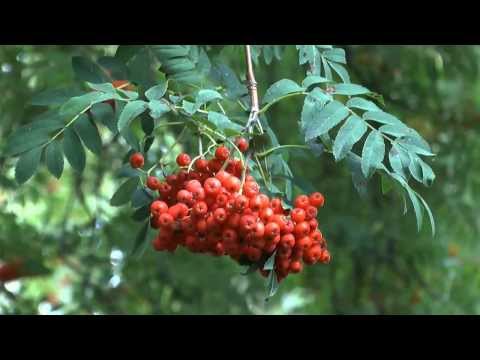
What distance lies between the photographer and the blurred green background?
448 centimetres

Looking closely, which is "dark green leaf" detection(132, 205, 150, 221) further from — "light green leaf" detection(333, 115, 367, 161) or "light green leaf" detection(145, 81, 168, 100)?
"light green leaf" detection(333, 115, 367, 161)

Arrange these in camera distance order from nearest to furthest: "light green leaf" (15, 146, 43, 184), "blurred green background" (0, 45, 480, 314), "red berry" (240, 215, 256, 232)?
"red berry" (240, 215, 256, 232) → "light green leaf" (15, 146, 43, 184) → "blurred green background" (0, 45, 480, 314)

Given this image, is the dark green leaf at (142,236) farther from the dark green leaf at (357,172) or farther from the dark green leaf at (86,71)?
the dark green leaf at (357,172)

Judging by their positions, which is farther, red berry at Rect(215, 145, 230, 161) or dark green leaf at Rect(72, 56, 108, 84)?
dark green leaf at Rect(72, 56, 108, 84)

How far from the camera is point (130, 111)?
2062mm

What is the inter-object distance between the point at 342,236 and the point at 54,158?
2513 millimetres

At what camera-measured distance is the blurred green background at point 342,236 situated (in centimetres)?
448

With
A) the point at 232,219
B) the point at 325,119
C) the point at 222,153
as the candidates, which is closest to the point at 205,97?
the point at 222,153

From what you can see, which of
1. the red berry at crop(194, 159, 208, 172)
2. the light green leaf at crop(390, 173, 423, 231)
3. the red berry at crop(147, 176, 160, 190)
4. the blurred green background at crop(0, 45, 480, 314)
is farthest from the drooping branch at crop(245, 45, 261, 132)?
the blurred green background at crop(0, 45, 480, 314)

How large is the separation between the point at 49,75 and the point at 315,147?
6.82 ft

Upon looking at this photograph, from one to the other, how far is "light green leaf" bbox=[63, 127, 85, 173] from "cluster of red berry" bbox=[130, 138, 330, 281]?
33cm

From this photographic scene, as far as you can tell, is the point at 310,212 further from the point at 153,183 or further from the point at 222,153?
the point at 153,183

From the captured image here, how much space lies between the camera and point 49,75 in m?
3.92

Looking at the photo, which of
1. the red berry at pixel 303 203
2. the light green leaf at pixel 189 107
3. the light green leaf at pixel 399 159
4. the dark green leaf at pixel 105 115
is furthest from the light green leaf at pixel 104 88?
the light green leaf at pixel 399 159
